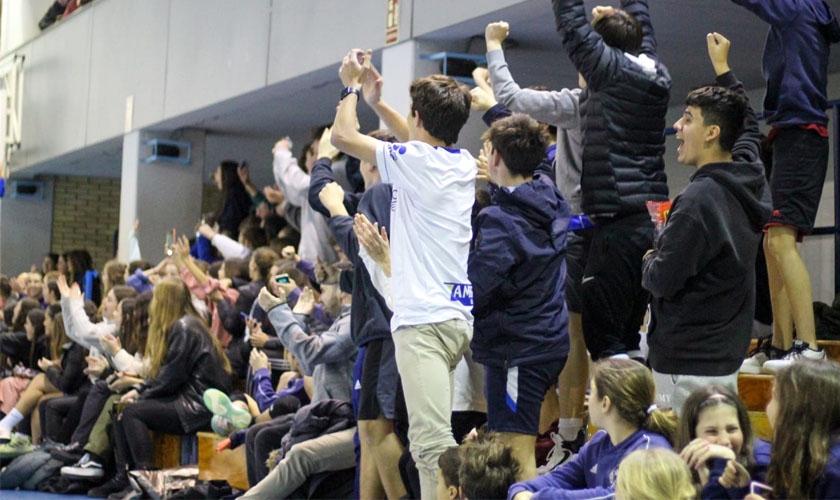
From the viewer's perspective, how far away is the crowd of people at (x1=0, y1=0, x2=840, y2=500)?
3.84 m

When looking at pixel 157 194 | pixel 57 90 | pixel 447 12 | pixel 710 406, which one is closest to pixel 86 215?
pixel 57 90

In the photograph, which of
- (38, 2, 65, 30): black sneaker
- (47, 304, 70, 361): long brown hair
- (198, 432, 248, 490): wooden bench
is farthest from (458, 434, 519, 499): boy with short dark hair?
(38, 2, 65, 30): black sneaker

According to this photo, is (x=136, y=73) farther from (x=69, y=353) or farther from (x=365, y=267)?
(x=365, y=267)

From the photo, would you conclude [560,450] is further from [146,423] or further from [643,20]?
[146,423]

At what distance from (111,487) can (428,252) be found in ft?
15.9

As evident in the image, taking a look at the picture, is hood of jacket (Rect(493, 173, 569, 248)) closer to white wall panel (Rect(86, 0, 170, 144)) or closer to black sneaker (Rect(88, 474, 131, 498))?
black sneaker (Rect(88, 474, 131, 498))

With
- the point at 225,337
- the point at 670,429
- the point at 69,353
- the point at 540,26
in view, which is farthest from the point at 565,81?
the point at 670,429

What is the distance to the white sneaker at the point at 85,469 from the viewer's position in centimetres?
871

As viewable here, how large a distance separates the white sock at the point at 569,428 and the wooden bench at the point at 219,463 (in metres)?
2.83

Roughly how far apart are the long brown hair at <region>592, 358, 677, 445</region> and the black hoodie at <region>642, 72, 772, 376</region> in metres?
0.24

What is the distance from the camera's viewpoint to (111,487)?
335 inches

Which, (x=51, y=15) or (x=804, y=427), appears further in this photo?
(x=51, y=15)

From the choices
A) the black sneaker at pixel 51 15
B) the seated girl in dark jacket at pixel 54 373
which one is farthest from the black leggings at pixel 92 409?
the black sneaker at pixel 51 15

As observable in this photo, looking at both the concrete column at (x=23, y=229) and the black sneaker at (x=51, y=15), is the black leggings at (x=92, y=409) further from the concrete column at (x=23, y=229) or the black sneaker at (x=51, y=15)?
the concrete column at (x=23, y=229)
